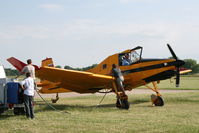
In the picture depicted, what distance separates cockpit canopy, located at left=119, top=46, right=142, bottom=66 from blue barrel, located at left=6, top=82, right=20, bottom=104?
5.45 meters

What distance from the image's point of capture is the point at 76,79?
12.1 meters

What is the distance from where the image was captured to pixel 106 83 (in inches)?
507

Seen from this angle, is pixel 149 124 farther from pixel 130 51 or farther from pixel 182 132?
pixel 130 51

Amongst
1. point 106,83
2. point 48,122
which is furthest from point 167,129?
point 106,83

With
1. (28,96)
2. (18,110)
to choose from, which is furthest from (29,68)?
(18,110)

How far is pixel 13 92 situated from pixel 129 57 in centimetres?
586

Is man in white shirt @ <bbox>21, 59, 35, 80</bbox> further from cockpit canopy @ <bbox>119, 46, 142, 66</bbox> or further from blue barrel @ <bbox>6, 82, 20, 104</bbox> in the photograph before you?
cockpit canopy @ <bbox>119, 46, 142, 66</bbox>

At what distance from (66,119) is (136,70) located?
542 cm

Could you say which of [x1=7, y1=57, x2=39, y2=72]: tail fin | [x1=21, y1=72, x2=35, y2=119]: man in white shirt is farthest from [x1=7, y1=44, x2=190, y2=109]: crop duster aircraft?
[x1=21, y1=72, x2=35, y2=119]: man in white shirt

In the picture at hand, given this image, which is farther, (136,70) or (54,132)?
(136,70)

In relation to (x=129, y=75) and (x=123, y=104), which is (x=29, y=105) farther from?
(x=129, y=75)

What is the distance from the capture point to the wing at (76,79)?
11117 millimetres

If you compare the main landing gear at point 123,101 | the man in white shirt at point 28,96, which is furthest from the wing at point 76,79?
the man in white shirt at point 28,96

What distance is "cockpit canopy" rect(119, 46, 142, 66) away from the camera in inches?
526
